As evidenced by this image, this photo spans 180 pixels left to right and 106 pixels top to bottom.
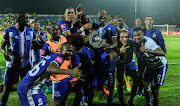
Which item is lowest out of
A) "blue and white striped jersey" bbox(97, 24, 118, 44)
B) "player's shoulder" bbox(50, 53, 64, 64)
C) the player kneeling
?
the player kneeling

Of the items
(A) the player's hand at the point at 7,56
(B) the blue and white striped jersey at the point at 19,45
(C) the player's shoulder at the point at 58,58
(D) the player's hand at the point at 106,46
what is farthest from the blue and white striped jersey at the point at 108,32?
(A) the player's hand at the point at 7,56

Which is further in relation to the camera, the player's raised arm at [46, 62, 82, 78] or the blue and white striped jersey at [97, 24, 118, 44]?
the blue and white striped jersey at [97, 24, 118, 44]

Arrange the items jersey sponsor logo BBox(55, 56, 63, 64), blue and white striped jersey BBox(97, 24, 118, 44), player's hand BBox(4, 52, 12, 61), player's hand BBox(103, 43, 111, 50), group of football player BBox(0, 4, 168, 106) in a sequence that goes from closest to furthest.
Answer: jersey sponsor logo BBox(55, 56, 63, 64), group of football player BBox(0, 4, 168, 106), player's hand BBox(4, 52, 12, 61), player's hand BBox(103, 43, 111, 50), blue and white striped jersey BBox(97, 24, 118, 44)

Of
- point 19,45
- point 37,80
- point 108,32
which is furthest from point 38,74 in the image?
point 108,32

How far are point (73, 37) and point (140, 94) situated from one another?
2.56 m

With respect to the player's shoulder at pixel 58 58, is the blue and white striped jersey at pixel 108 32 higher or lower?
higher

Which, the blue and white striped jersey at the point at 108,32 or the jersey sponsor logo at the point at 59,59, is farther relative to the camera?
the blue and white striped jersey at the point at 108,32

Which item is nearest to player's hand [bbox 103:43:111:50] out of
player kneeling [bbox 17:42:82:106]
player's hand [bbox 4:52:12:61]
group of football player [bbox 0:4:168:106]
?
group of football player [bbox 0:4:168:106]

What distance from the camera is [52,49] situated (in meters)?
4.22

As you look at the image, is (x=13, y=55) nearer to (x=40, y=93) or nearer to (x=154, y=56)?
(x=40, y=93)

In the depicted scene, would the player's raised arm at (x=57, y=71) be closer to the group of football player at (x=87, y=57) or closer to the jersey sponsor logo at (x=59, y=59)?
the jersey sponsor logo at (x=59, y=59)

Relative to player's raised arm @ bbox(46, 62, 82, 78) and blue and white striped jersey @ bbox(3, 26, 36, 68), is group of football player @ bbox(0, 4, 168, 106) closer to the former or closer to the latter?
blue and white striped jersey @ bbox(3, 26, 36, 68)

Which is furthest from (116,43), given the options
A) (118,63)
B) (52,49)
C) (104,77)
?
(52,49)

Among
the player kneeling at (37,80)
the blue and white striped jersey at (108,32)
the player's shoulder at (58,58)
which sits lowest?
the player kneeling at (37,80)
